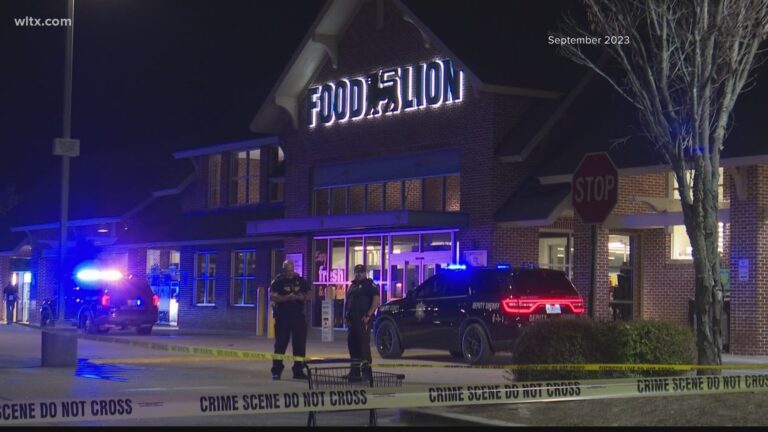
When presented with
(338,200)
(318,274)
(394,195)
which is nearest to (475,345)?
(394,195)

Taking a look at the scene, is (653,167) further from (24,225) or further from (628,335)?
(24,225)

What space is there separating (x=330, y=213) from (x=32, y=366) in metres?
14.3

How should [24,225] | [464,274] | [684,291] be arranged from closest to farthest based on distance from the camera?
[464,274] < [684,291] < [24,225]

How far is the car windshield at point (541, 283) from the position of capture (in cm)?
2122

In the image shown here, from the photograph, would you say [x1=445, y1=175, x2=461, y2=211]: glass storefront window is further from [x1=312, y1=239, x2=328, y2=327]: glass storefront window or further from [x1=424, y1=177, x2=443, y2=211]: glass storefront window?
[x1=312, y1=239, x2=328, y2=327]: glass storefront window

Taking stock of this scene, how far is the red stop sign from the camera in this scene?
13359 mm

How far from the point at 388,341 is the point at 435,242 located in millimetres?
6843

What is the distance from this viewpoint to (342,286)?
3281 centimetres

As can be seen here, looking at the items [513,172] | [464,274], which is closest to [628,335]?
[464,274]

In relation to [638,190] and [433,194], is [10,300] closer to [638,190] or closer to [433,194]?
[433,194]

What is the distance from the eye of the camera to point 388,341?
924 inches

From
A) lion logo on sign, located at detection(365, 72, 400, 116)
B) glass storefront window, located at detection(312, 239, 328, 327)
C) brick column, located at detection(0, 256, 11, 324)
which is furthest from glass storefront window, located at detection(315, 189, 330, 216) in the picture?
brick column, located at detection(0, 256, 11, 324)

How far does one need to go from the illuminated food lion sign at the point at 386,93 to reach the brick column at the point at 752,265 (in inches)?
329

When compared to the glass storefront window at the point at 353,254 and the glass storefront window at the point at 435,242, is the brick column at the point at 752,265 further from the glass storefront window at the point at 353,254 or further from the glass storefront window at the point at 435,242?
the glass storefront window at the point at 353,254
